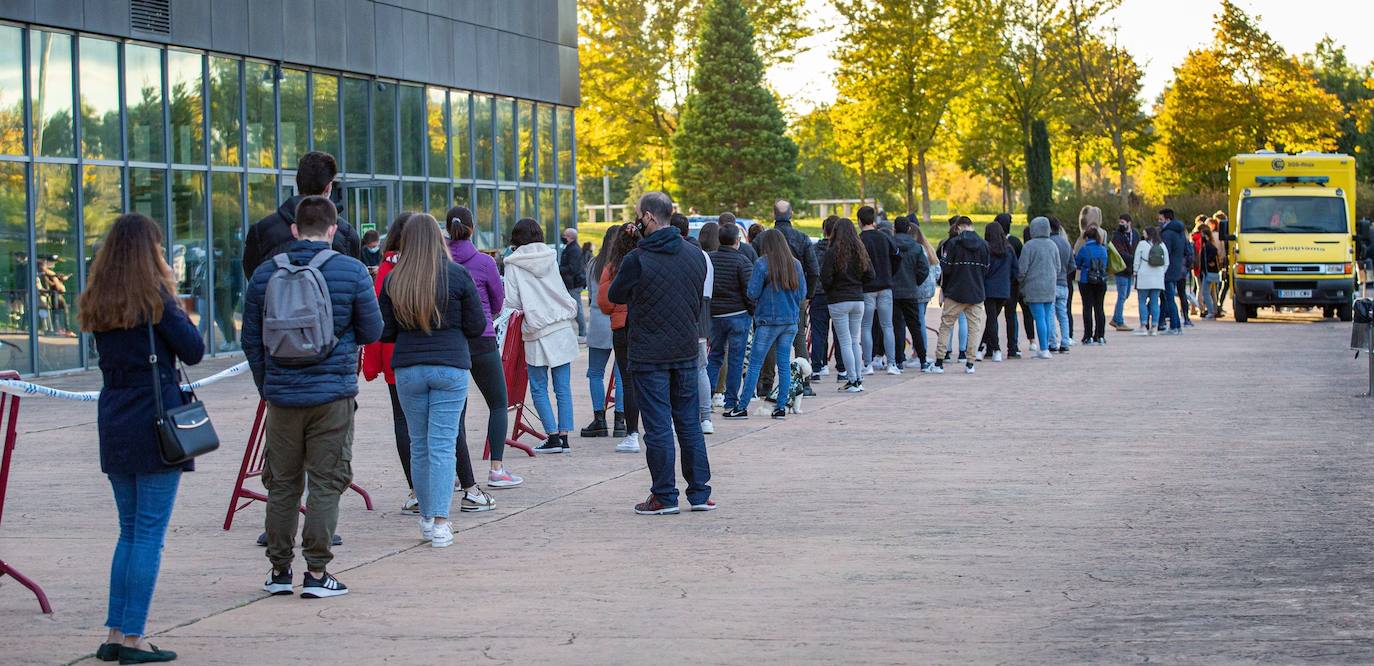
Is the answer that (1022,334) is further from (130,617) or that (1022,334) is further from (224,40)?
(130,617)

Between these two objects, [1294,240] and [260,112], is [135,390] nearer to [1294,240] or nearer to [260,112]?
[260,112]

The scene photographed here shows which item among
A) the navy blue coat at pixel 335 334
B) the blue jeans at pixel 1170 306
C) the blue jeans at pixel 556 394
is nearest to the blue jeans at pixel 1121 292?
the blue jeans at pixel 1170 306

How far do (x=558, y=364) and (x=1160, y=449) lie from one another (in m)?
4.49

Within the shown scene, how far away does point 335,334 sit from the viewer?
7.30m

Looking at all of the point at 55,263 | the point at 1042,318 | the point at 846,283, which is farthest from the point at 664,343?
the point at 55,263

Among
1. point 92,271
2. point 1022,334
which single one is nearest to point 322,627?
point 92,271

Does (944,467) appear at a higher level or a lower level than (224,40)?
lower

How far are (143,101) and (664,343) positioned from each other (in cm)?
1605

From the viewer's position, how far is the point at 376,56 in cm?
2894

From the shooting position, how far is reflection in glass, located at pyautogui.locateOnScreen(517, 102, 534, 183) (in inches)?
1387

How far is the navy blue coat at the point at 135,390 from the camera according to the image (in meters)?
6.34

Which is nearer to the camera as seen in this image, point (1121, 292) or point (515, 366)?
point (515, 366)

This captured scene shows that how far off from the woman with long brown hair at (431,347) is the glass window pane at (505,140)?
2574 cm

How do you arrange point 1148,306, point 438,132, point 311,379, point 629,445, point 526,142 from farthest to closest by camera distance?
1. point 526,142
2. point 438,132
3. point 1148,306
4. point 629,445
5. point 311,379
